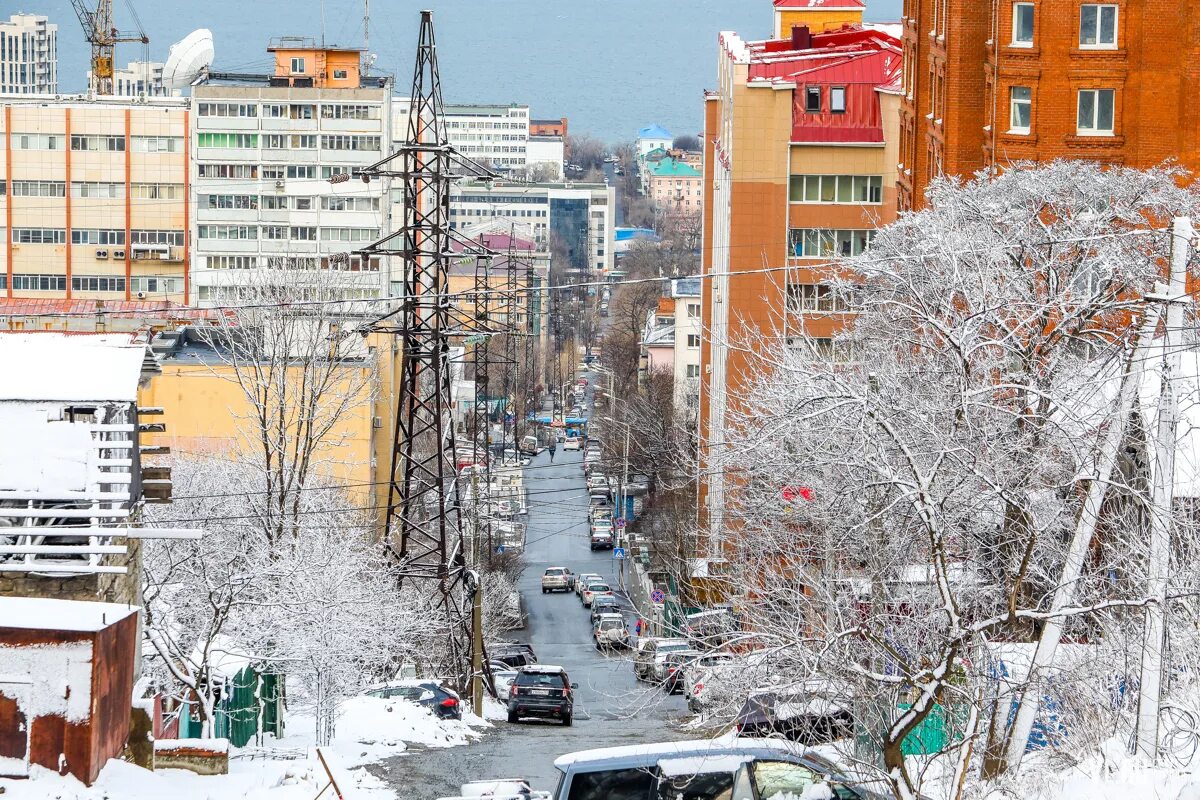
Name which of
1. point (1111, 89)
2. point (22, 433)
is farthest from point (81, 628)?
point (1111, 89)

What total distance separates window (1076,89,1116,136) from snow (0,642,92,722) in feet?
115

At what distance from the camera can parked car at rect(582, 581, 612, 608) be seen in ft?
251

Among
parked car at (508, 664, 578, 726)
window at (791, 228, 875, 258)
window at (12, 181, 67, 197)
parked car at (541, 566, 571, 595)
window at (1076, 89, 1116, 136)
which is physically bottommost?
parked car at (541, 566, 571, 595)

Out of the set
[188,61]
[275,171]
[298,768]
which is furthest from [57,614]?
[188,61]

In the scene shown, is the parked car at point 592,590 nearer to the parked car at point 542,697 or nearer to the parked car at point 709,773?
the parked car at point 542,697

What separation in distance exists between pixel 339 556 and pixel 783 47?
44.5m

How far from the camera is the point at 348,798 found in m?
20.4

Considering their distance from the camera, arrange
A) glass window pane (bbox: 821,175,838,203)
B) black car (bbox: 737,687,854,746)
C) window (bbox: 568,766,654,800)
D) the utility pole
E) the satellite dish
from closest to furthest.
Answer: the utility pole
black car (bbox: 737,687,854,746)
window (bbox: 568,766,654,800)
glass window pane (bbox: 821,175,838,203)
the satellite dish

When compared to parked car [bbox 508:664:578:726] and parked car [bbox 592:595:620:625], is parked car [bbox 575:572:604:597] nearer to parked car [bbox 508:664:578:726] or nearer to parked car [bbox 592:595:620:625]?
parked car [bbox 592:595:620:625]

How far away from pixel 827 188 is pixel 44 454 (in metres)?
47.2

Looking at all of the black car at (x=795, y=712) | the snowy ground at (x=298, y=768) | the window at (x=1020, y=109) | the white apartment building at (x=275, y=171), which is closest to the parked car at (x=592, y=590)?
the white apartment building at (x=275, y=171)

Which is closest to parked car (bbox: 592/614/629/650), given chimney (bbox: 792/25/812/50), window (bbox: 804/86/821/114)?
window (bbox: 804/86/821/114)

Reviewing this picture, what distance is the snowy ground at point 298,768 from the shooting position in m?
16.6

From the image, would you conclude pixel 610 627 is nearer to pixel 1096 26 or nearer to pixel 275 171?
pixel 1096 26
